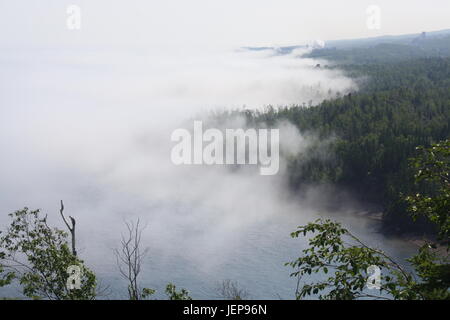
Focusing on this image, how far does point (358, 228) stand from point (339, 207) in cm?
1415

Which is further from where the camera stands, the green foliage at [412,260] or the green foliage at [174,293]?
the green foliage at [174,293]

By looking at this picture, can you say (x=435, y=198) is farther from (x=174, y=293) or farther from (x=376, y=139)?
(x=376, y=139)

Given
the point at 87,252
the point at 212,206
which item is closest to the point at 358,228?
the point at 212,206

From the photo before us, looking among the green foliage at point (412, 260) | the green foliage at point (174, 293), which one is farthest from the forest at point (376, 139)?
the green foliage at point (412, 260)

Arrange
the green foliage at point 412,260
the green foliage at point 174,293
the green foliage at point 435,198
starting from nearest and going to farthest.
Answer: the green foliage at point 412,260, the green foliage at point 435,198, the green foliage at point 174,293

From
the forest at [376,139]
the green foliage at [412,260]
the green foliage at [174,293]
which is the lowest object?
the forest at [376,139]

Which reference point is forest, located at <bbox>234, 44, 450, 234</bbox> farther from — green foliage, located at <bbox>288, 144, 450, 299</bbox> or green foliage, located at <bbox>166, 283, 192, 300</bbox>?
green foliage, located at <bbox>288, 144, 450, 299</bbox>

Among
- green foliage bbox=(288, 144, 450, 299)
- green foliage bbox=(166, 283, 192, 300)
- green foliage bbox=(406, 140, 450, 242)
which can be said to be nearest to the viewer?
green foliage bbox=(288, 144, 450, 299)

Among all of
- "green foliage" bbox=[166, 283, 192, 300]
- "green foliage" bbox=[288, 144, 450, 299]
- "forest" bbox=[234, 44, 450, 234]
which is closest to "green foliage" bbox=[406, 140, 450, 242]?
"green foliage" bbox=[288, 144, 450, 299]

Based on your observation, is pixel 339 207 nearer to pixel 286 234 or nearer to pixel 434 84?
pixel 286 234

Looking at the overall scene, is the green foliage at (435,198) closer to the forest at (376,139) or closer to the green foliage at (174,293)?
the green foliage at (174,293)

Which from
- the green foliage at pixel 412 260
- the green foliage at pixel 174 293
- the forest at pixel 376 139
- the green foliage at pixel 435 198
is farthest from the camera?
the forest at pixel 376 139

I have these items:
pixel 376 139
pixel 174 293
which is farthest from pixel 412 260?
pixel 376 139

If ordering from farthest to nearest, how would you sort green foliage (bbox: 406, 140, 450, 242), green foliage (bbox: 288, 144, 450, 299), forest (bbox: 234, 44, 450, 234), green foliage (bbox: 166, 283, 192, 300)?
forest (bbox: 234, 44, 450, 234), green foliage (bbox: 166, 283, 192, 300), green foliage (bbox: 406, 140, 450, 242), green foliage (bbox: 288, 144, 450, 299)
